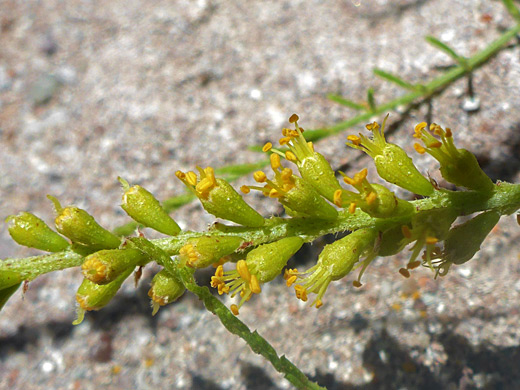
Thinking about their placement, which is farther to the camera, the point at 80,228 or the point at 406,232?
the point at 80,228

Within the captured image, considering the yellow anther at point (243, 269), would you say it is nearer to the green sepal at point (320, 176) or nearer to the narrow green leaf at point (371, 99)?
the green sepal at point (320, 176)

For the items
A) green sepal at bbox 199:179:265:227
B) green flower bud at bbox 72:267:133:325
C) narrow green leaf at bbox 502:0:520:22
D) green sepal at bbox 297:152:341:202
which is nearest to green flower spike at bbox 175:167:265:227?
green sepal at bbox 199:179:265:227

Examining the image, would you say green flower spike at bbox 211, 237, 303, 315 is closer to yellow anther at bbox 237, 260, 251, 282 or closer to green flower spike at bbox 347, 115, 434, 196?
yellow anther at bbox 237, 260, 251, 282

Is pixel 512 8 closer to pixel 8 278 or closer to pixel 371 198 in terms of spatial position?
pixel 371 198

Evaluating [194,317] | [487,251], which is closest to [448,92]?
[487,251]

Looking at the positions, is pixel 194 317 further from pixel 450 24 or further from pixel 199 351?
pixel 450 24

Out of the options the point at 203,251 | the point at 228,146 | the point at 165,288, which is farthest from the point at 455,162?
the point at 228,146

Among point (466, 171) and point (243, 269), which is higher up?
point (243, 269)
